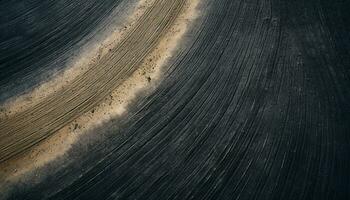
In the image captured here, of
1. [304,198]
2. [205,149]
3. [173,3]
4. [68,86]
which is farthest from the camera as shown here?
[173,3]

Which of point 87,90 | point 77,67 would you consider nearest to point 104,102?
point 87,90

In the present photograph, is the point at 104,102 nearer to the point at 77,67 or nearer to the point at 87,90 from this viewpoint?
the point at 87,90

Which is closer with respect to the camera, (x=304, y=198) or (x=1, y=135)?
(x=304, y=198)

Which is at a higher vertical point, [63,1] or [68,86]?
[63,1]

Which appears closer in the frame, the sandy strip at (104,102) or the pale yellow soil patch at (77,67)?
the sandy strip at (104,102)

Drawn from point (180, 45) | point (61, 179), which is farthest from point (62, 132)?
point (180, 45)

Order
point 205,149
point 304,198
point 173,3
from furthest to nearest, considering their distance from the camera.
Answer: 1. point 173,3
2. point 205,149
3. point 304,198

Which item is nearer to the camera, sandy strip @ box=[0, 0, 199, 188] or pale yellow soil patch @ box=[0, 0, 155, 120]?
sandy strip @ box=[0, 0, 199, 188]

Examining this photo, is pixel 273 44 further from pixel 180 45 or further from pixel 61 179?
pixel 61 179
